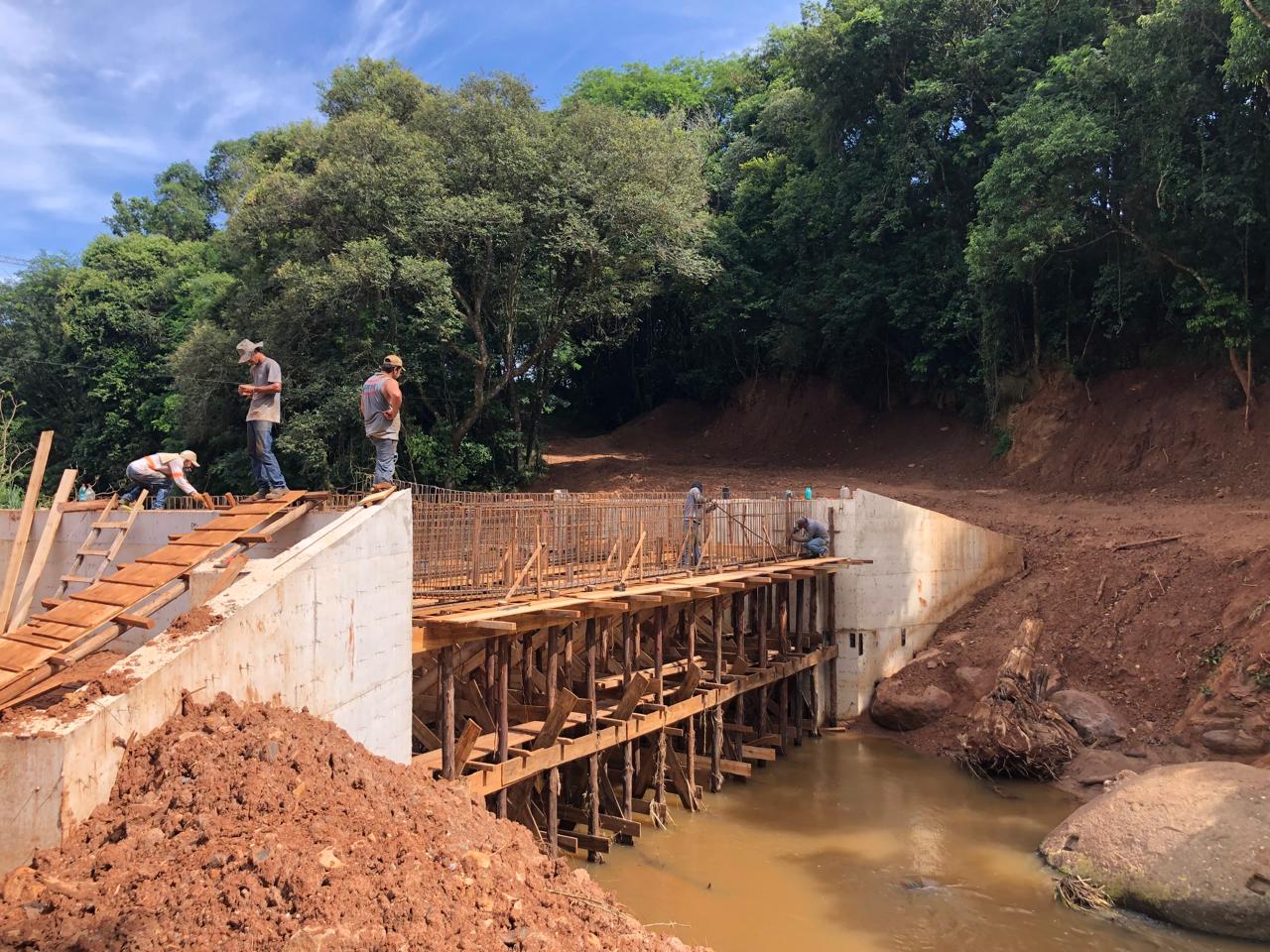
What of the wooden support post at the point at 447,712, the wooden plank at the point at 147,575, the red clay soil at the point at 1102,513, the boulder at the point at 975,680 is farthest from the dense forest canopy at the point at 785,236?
the wooden plank at the point at 147,575

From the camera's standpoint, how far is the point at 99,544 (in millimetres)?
9953

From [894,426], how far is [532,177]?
16.0 meters

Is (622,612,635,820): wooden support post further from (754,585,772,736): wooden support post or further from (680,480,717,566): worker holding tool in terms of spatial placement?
(754,585,772,736): wooden support post

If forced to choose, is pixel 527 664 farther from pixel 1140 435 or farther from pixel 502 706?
pixel 1140 435

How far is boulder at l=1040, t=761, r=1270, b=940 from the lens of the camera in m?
9.72

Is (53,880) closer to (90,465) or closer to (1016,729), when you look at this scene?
(1016,729)

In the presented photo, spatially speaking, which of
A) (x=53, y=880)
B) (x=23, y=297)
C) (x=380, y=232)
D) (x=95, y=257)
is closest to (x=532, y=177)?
(x=380, y=232)

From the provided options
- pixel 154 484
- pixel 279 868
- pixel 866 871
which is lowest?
pixel 866 871

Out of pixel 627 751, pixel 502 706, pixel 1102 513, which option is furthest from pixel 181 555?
pixel 1102 513

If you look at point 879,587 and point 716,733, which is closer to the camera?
point 716,733

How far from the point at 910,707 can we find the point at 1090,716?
119 inches

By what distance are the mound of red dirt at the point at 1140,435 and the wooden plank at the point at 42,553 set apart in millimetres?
23873

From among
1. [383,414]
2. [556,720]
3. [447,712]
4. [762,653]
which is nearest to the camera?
[447,712]

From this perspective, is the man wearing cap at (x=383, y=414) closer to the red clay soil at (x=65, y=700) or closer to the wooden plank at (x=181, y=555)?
the wooden plank at (x=181, y=555)
